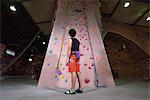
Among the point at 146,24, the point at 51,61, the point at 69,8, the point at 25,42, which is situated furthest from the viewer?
the point at 25,42

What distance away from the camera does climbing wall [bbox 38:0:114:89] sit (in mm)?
5422

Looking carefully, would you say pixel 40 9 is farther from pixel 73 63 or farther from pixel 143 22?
pixel 73 63

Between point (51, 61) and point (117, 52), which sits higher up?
point (117, 52)

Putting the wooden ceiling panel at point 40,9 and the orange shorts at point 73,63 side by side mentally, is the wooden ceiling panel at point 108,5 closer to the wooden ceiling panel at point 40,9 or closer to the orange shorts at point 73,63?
the wooden ceiling panel at point 40,9

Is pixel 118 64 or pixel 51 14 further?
pixel 118 64

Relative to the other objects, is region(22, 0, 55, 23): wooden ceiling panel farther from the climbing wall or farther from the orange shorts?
the orange shorts

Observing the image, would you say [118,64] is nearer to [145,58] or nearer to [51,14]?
[145,58]

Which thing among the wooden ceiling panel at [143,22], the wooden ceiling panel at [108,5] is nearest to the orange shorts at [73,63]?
the wooden ceiling panel at [108,5]

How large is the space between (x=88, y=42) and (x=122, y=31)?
5.74 m

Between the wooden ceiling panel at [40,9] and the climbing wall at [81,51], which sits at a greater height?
the wooden ceiling panel at [40,9]

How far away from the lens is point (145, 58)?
11.7 meters

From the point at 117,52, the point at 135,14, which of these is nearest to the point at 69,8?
the point at 135,14

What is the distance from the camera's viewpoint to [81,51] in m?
5.66

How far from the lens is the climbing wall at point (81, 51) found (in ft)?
17.8
